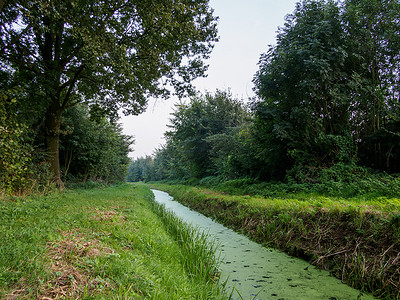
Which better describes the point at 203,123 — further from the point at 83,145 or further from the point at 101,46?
the point at 101,46

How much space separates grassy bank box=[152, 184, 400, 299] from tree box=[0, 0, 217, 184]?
606 cm

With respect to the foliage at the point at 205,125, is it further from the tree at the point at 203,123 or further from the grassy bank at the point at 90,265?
the grassy bank at the point at 90,265

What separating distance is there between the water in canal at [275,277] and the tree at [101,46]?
6087mm

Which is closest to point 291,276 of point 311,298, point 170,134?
point 311,298

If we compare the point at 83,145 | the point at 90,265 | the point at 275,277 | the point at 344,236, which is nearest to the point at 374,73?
the point at 344,236

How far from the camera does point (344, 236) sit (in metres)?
3.82

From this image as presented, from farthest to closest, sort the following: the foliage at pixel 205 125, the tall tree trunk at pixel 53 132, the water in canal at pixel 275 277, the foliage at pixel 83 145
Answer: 1. the foliage at pixel 205 125
2. the foliage at pixel 83 145
3. the tall tree trunk at pixel 53 132
4. the water in canal at pixel 275 277

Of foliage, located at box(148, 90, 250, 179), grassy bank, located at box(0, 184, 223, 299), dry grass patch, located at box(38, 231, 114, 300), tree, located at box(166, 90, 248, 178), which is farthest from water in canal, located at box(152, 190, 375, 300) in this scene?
tree, located at box(166, 90, 248, 178)

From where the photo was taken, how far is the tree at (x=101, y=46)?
6340 mm

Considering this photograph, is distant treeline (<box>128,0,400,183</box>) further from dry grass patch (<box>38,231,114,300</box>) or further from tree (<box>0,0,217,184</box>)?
dry grass patch (<box>38,231,114,300</box>)

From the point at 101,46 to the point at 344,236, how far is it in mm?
7637

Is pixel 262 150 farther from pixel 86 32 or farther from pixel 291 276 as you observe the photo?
pixel 86 32

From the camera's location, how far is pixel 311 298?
9.05ft

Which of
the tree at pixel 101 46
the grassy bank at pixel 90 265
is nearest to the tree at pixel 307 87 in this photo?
the tree at pixel 101 46
